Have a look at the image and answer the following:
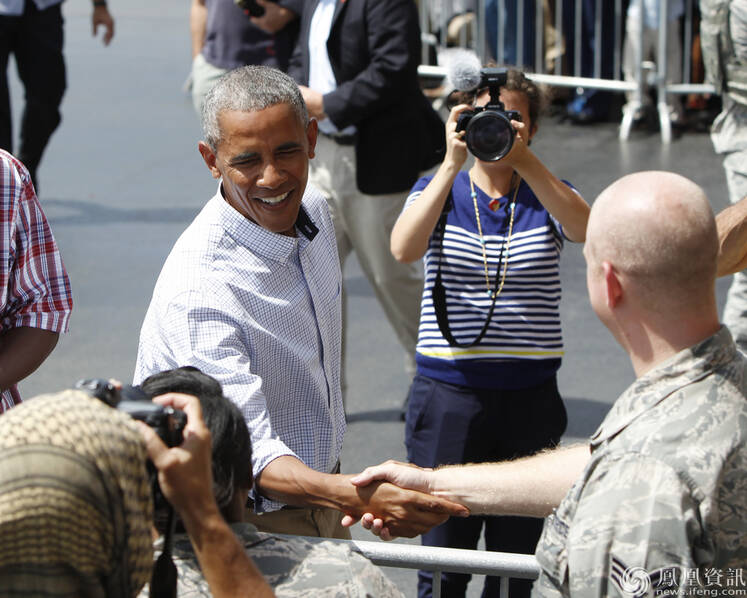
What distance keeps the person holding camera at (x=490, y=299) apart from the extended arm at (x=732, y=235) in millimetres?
438

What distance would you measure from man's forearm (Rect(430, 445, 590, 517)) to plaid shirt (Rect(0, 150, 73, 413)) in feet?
3.76

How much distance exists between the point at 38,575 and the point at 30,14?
21.8 ft

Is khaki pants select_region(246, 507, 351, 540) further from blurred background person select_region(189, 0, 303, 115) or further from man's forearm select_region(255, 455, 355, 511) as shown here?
blurred background person select_region(189, 0, 303, 115)

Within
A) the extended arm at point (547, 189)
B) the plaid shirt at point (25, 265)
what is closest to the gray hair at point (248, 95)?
the plaid shirt at point (25, 265)

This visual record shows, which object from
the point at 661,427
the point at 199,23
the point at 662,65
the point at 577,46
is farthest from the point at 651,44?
the point at 661,427

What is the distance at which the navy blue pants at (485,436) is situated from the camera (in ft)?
11.6

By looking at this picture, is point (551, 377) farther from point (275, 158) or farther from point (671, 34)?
point (671, 34)

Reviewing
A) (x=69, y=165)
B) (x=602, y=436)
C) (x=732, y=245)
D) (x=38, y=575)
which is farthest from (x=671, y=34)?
(x=38, y=575)

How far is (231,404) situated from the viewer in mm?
2186

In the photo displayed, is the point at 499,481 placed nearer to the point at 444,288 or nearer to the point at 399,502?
the point at 399,502

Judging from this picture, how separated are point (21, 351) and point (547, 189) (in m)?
1.64

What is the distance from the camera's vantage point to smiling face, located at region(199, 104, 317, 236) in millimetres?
2932

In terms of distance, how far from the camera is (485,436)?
Result: 3.65m

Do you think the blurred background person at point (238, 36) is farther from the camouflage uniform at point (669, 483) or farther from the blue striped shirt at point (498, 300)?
the camouflage uniform at point (669, 483)
